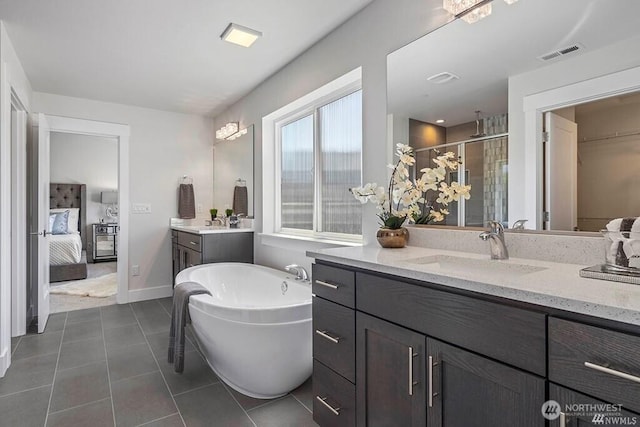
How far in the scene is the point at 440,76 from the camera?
1.78 metres

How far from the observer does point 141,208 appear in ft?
14.0

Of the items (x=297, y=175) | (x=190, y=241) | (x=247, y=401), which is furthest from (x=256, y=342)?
(x=190, y=241)

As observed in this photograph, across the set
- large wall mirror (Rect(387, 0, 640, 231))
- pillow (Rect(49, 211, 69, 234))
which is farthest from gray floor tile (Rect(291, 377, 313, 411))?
pillow (Rect(49, 211, 69, 234))

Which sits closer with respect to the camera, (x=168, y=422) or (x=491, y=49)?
(x=491, y=49)

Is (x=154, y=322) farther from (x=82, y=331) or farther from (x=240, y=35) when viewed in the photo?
(x=240, y=35)

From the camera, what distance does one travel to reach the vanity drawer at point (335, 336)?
1.43 meters

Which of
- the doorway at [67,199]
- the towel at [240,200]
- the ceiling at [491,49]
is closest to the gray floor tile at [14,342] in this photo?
the doorway at [67,199]

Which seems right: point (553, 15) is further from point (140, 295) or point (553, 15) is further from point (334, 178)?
point (140, 295)

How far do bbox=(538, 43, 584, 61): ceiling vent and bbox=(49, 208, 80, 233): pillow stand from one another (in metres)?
7.34

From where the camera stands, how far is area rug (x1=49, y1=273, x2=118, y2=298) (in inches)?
177

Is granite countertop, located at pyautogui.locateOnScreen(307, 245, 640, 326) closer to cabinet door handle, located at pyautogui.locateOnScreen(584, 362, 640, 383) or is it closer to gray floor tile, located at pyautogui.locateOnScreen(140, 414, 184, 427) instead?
cabinet door handle, located at pyautogui.locateOnScreen(584, 362, 640, 383)

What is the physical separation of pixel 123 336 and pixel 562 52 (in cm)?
357

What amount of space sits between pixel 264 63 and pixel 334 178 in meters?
1.18

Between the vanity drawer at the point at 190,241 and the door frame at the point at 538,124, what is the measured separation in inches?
115
